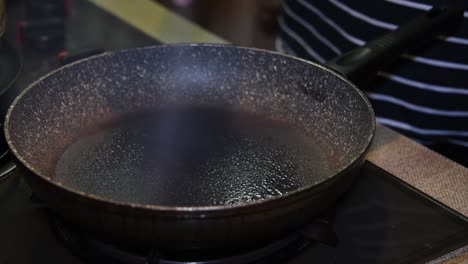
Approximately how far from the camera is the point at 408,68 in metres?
0.94

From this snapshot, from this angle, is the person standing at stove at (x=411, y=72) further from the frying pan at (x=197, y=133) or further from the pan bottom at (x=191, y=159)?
the pan bottom at (x=191, y=159)

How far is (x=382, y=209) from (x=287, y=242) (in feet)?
0.46

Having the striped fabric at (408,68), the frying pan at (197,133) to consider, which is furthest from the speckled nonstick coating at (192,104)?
the striped fabric at (408,68)

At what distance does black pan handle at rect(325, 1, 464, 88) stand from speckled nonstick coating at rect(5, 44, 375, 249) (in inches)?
0.7

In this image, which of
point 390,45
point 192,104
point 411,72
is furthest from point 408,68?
point 192,104

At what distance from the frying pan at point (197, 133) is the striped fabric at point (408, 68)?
0.12 meters

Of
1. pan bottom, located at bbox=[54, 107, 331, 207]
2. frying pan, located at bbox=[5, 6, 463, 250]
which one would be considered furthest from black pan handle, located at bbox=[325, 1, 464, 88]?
pan bottom, located at bbox=[54, 107, 331, 207]

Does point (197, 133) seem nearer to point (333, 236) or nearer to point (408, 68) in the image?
point (333, 236)

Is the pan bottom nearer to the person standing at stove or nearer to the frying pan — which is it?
the frying pan

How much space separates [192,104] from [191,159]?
15 centimetres

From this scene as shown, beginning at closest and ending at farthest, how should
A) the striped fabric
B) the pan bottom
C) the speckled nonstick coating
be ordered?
the speckled nonstick coating → the pan bottom → the striped fabric

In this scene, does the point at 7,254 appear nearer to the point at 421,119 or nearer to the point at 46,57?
the point at 46,57

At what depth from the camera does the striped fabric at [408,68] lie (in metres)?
0.89

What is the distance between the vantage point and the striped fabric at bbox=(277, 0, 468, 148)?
89cm
